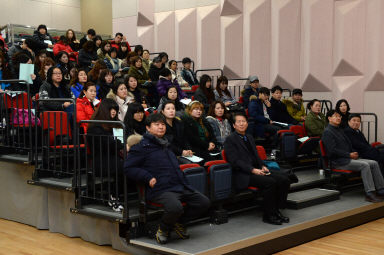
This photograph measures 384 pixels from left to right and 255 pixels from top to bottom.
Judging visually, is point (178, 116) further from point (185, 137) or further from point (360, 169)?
point (360, 169)

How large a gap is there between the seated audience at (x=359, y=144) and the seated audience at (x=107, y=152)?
11.4 ft

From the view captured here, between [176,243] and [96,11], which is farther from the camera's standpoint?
[96,11]

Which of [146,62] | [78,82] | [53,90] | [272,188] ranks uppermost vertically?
[146,62]

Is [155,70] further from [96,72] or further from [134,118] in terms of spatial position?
[134,118]

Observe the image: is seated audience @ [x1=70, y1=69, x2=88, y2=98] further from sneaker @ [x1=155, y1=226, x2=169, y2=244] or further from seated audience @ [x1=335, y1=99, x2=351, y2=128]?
seated audience @ [x1=335, y1=99, x2=351, y2=128]

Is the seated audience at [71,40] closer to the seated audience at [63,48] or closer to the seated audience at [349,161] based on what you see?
the seated audience at [63,48]

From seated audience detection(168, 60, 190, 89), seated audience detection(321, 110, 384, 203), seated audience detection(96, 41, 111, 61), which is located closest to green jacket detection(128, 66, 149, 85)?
seated audience detection(168, 60, 190, 89)

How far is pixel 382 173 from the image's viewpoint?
6.86m

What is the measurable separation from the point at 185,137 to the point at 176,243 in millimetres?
1763

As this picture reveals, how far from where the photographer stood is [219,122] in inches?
255

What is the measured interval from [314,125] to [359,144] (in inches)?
37.3

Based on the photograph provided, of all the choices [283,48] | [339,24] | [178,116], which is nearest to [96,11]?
[283,48]

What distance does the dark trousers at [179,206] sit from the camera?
426cm

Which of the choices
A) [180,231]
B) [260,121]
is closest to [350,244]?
[180,231]
